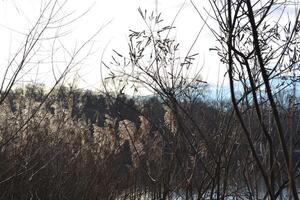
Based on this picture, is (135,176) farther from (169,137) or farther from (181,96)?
(181,96)

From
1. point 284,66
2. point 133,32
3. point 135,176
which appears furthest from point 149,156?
point 284,66

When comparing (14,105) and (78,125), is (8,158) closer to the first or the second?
(14,105)

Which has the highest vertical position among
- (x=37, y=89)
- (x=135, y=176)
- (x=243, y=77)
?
(x=37, y=89)

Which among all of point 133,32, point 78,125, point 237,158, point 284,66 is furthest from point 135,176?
point 284,66

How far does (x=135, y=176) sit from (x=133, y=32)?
8.50 ft

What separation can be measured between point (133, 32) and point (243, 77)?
36.3 inches

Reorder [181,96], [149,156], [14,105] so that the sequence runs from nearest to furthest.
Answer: [181,96], [149,156], [14,105]

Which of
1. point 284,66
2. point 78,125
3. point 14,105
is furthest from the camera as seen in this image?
point 78,125

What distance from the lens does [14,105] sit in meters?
5.38

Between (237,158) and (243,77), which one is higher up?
(243,77)

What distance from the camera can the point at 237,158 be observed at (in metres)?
3.61

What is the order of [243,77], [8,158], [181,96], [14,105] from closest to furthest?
1. [243,77]
2. [181,96]
3. [8,158]
4. [14,105]

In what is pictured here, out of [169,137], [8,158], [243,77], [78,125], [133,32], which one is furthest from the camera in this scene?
[78,125]

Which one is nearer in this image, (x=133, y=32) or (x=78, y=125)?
(x=133, y=32)
